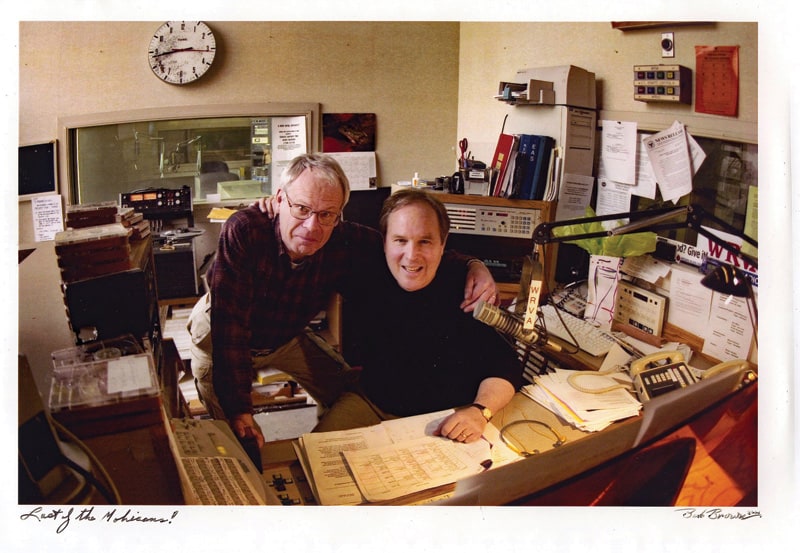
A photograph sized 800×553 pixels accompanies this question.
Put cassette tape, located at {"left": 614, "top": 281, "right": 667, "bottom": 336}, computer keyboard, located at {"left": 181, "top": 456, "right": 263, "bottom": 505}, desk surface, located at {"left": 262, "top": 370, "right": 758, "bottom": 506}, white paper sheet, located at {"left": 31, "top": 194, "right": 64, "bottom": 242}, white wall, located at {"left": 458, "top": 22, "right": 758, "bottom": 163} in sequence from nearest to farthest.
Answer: desk surface, located at {"left": 262, "top": 370, "right": 758, "bottom": 506}
computer keyboard, located at {"left": 181, "top": 456, "right": 263, "bottom": 505}
white paper sheet, located at {"left": 31, "top": 194, "right": 64, "bottom": 242}
white wall, located at {"left": 458, "top": 22, "right": 758, "bottom": 163}
cassette tape, located at {"left": 614, "top": 281, "right": 667, "bottom": 336}

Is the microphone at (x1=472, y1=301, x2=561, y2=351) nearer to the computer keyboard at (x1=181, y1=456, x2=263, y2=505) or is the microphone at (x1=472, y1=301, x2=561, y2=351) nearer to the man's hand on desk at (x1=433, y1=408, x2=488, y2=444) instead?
the man's hand on desk at (x1=433, y1=408, x2=488, y2=444)

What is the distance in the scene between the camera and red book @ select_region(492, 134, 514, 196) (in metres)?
1.80

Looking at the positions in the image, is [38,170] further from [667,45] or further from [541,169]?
[667,45]

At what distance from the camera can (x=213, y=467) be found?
1.57 meters

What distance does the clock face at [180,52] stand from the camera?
1.64 m

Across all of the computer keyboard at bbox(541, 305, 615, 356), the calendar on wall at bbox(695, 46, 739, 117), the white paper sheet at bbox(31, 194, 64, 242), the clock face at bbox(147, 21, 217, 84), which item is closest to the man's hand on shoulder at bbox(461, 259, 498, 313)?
the computer keyboard at bbox(541, 305, 615, 356)

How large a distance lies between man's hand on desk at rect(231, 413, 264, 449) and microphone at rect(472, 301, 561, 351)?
654 mm

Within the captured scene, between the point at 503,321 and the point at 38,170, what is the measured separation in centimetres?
129

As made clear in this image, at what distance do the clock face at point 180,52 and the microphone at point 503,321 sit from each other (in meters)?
0.96

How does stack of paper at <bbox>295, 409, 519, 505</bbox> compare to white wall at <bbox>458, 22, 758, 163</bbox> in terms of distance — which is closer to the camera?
stack of paper at <bbox>295, 409, 519, 505</bbox>

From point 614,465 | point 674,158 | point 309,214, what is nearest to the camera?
point 614,465

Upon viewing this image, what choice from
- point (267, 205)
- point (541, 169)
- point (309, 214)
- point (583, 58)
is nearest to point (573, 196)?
point (541, 169)

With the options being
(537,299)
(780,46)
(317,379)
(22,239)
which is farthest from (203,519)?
(780,46)
